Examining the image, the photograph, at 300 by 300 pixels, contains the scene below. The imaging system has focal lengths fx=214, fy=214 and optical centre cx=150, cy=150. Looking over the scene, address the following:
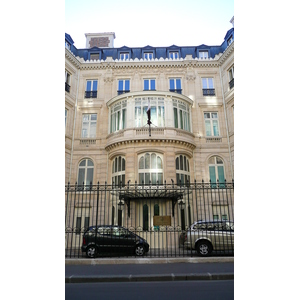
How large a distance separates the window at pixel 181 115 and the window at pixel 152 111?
45.0 inches

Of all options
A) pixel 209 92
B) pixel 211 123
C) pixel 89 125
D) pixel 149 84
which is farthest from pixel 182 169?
pixel 89 125

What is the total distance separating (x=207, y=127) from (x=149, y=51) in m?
9.85

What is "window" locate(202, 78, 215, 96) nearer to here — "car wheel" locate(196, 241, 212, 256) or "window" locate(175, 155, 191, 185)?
"window" locate(175, 155, 191, 185)

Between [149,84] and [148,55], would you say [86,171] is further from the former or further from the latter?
[148,55]

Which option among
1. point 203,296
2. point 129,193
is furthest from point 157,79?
point 203,296

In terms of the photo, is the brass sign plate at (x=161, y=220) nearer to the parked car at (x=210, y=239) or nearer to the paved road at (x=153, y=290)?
the parked car at (x=210, y=239)

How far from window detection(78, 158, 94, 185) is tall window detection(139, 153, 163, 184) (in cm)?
460

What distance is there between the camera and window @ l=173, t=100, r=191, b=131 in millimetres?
17519

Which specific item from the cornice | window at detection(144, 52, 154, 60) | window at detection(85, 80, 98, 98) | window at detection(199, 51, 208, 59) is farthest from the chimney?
the cornice

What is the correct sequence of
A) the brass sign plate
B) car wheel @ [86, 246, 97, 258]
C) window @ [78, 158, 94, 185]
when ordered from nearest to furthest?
the brass sign plate < car wheel @ [86, 246, 97, 258] < window @ [78, 158, 94, 185]

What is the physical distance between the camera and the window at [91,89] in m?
19.9

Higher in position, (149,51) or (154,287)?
(149,51)

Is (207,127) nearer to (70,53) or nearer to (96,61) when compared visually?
(96,61)
